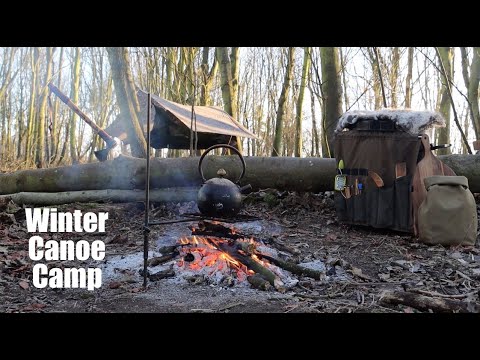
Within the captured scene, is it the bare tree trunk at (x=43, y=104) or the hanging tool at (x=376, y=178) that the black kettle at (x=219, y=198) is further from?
the bare tree trunk at (x=43, y=104)

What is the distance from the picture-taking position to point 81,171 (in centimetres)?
720

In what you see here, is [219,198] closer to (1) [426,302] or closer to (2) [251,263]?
(2) [251,263]

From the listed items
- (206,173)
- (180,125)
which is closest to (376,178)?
(206,173)

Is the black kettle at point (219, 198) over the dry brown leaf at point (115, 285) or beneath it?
over

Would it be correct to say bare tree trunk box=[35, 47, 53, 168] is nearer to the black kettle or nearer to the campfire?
the campfire

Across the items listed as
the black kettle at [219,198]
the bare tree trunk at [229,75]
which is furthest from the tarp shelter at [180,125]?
the black kettle at [219,198]

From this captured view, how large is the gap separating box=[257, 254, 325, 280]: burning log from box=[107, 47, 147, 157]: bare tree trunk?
145 inches

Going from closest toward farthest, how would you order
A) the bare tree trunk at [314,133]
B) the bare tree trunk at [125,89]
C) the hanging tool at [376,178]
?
the hanging tool at [376,178]
the bare tree trunk at [125,89]
the bare tree trunk at [314,133]

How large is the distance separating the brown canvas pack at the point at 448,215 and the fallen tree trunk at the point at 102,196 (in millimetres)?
3154

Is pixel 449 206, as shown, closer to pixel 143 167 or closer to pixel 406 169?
pixel 406 169

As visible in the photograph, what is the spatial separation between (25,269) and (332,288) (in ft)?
9.39

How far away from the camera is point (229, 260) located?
4.18 metres

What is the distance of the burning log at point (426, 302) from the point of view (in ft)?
10.2

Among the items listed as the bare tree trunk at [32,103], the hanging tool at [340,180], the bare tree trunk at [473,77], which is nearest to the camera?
the hanging tool at [340,180]
